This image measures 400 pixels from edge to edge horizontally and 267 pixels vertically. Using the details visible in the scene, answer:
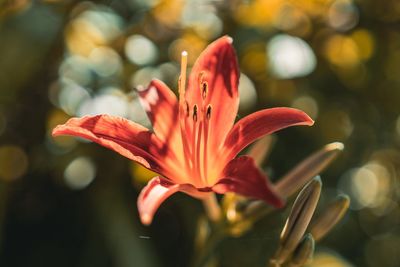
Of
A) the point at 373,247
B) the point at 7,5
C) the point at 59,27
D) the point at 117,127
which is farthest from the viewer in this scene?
the point at 373,247

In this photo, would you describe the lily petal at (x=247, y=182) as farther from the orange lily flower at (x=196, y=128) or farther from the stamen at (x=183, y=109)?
the stamen at (x=183, y=109)

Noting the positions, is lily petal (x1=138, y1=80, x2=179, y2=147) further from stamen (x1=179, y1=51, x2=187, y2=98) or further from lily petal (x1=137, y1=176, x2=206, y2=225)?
lily petal (x1=137, y1=176, x2=206, y2=225)

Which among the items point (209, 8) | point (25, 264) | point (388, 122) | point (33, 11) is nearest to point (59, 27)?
point (33, 11)

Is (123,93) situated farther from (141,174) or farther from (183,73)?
(183,73)

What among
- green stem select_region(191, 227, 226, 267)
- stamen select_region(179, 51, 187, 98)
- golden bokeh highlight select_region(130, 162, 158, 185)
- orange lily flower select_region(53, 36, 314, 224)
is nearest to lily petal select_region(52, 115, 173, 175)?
orange lily flower select_region(53, 36, 314, 224)

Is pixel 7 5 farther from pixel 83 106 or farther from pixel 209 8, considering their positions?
pixel 209 8

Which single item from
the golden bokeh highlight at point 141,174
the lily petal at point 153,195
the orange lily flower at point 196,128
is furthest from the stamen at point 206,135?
the golden bokeh highlight at point 141,174
